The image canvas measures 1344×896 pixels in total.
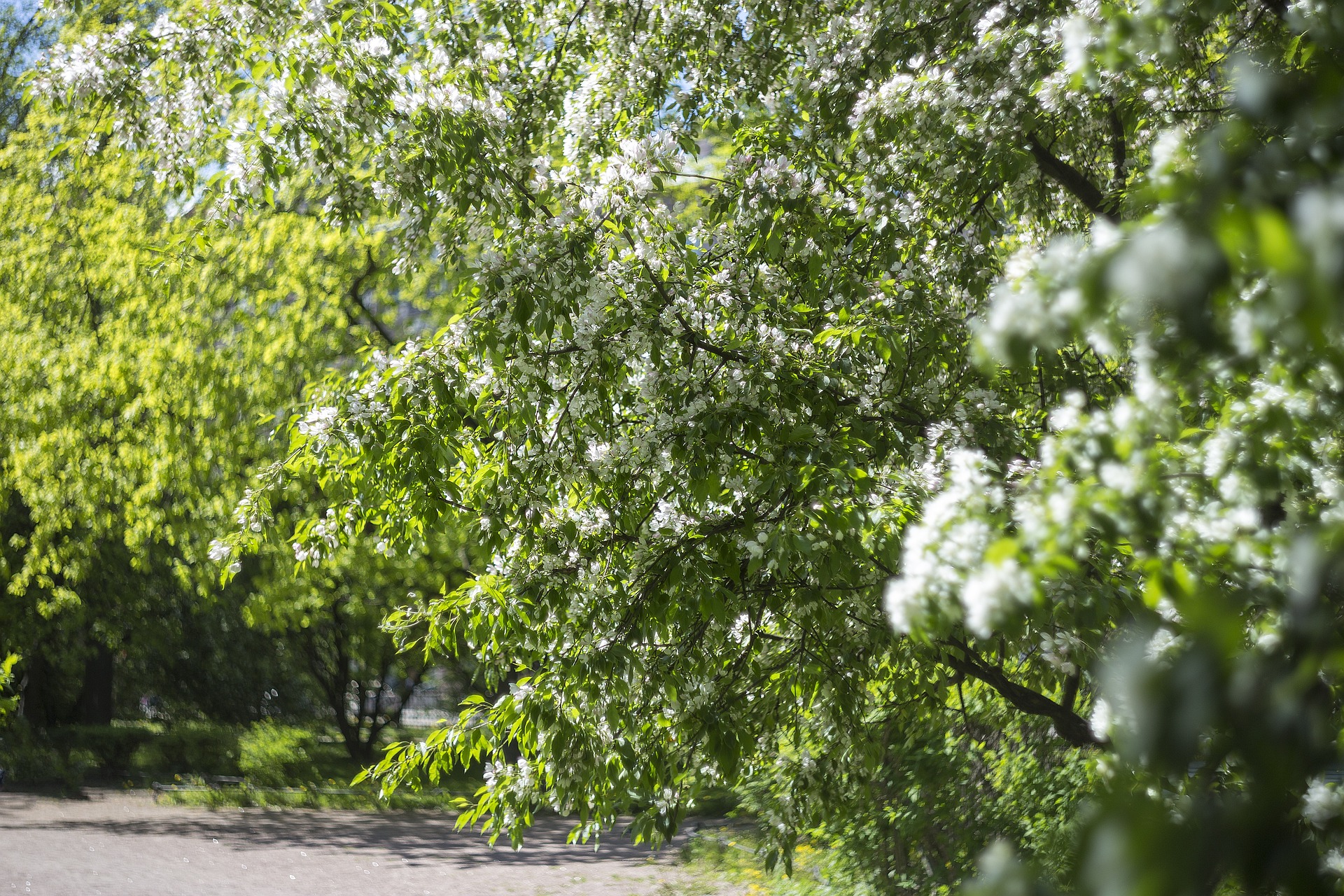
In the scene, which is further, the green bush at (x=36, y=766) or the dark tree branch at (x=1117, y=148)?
the green bush at (x=36, y=766)

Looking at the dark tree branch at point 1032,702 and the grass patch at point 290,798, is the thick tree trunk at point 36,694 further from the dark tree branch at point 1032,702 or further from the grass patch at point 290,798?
the dark tree branch at point 1032,702

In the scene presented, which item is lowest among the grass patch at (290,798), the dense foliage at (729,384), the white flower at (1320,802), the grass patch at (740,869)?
the grass patch at (290,798)

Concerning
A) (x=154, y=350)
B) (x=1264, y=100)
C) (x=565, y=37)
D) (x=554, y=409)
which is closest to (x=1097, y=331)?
(x=1264, y=100)

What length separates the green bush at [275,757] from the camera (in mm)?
15211

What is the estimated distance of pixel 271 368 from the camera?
10258 millimetres

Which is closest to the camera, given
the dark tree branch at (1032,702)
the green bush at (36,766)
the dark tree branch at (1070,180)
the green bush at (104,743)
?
the dark tree branch at (1032,702)

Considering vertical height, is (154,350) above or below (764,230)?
above

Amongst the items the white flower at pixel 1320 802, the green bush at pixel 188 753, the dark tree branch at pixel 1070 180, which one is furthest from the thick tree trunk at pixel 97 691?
the white flower at pixel 1320 802

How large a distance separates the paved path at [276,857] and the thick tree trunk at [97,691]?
3899 mm

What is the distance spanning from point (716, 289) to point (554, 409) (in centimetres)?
87

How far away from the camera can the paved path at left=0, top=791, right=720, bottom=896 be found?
29.6 feet

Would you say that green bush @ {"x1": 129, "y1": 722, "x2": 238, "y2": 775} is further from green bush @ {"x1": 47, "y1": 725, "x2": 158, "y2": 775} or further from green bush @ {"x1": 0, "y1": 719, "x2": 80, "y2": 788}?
A: green bush @ {"x1": 0, "y1": 719, "x2": 80, "y2": 788}

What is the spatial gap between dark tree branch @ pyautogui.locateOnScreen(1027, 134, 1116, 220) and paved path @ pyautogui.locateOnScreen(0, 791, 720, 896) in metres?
6.66

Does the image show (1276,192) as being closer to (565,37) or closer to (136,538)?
(565,37)
